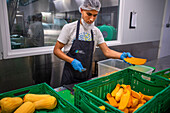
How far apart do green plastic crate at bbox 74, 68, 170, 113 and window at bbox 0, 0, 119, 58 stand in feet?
→ 4.06

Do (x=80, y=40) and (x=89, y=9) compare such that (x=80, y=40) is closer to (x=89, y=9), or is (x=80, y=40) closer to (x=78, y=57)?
(x=78, y=57)

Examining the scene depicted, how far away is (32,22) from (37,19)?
8 centimetres

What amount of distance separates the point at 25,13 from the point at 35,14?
129 mm

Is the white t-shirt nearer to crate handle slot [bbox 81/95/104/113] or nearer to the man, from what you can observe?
the man

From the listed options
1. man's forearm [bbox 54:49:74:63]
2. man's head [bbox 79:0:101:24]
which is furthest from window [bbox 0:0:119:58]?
man's head [bbox 79:0:101:24]

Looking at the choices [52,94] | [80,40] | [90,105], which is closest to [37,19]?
[80,40]

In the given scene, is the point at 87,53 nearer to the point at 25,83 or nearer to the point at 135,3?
the point at 25,83

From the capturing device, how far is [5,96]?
80 cm

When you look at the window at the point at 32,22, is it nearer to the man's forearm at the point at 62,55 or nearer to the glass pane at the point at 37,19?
the glass pane at the point at 37,19

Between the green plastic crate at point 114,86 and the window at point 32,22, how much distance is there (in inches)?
48.7

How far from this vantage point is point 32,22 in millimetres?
1874

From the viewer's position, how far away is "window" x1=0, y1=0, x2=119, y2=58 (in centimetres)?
168

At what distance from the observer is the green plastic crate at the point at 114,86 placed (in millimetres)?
673

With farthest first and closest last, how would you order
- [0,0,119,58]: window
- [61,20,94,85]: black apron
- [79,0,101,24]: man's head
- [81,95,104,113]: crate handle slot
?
[0,0,119,58]: window
[61,20,94,85]: black apron
[79,0,101,24]: man's head
[81,95,104,113]: crate handle slot
